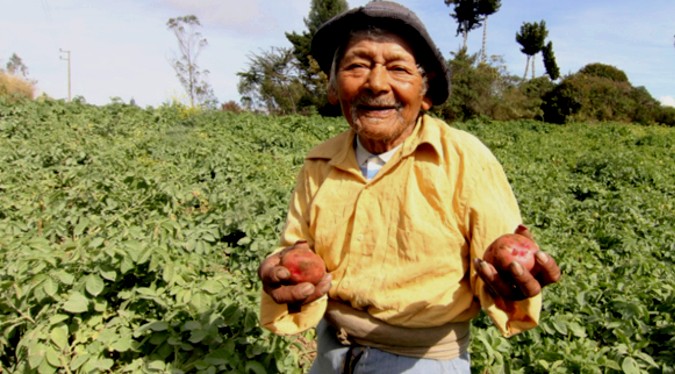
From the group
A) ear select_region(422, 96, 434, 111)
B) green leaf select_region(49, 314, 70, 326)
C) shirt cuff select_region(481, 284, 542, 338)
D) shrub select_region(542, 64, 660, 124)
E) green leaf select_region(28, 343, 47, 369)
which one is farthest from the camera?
shrub select_region(542, 64, 660, 124)

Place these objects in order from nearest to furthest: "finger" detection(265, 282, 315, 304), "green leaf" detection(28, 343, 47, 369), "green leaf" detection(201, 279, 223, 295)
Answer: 1. "finger" detection(265, 282, 315, 304)
2. "green leaf" detection(28, 343, 47, 369)
3. "green leaf" detection(201, 279, 223, 295)

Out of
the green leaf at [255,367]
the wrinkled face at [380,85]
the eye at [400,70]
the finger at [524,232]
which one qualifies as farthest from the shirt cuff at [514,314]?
the green leaf at [255,367]

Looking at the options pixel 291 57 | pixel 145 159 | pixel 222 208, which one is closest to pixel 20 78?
pixel 291 57

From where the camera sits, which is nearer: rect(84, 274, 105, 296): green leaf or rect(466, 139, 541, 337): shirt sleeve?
rect(466, 139, 541, 337): shirt sleeve

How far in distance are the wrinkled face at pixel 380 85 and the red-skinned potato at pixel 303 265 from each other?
0.35 metres

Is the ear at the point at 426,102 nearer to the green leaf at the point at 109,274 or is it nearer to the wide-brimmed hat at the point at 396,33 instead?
the wide-brimmed hat at the point at 396,33

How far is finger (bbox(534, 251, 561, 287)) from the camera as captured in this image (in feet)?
3.50

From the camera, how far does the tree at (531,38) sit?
4409 cm

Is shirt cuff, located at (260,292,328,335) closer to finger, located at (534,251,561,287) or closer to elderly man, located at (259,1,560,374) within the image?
elderly man, located at (259,1,560,374)

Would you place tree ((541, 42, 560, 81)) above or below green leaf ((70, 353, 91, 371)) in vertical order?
above

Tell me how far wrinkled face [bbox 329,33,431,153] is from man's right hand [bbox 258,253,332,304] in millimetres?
412

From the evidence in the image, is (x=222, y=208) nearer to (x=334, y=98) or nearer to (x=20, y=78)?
(x=334, y=98)

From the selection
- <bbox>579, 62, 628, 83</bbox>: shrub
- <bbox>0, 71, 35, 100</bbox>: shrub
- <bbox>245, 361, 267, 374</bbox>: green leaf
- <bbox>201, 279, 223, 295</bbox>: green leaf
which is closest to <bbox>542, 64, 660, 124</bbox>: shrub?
<bbox>579, 62, 628, 83</bbox>: shrub

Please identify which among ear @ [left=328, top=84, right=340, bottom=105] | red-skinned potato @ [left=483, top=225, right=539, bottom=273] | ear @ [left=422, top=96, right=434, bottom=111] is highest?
ear @ [left=328, top=84, right=340, bottom=105]
